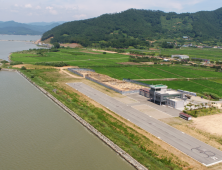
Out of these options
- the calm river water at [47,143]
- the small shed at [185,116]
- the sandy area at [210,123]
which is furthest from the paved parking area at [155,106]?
the calm river water at [47,143]

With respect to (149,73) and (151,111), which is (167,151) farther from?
(149,73)

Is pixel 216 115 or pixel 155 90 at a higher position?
pixel 155 90

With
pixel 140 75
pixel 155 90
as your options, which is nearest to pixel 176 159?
pixel 155 90

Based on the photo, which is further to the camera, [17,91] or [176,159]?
[17,91]

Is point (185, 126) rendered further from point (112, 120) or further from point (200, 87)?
point (200, 87)

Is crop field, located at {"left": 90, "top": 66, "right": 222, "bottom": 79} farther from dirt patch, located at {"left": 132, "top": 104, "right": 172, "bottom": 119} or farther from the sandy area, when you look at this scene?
the sandy area

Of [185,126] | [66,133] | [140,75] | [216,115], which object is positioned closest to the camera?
[66,133]

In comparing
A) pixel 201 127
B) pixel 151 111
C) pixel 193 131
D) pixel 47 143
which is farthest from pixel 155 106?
pixel 47 143

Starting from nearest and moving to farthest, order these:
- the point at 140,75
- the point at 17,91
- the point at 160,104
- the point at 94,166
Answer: the point at 94,166, the point at 160,104, the point at 17,91, the point at 140,75
